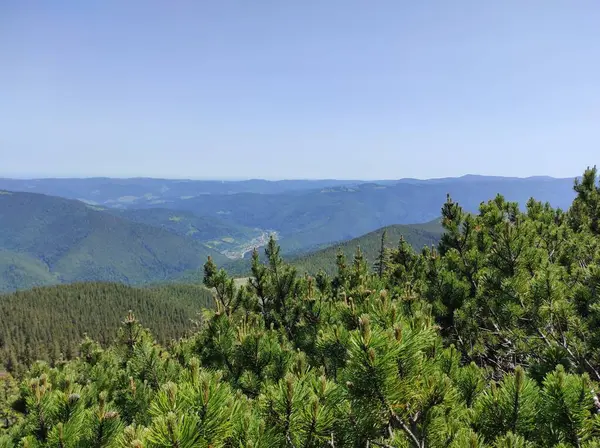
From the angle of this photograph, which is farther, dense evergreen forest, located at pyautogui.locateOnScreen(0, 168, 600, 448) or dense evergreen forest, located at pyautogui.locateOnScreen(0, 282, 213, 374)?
dense evergreen forest, located at pyautogui.locateOnScreen(0, 282, 213, 374)

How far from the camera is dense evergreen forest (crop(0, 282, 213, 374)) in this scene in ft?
355

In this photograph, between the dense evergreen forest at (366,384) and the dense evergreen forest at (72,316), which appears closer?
the dense evergreen forest at (366,384)

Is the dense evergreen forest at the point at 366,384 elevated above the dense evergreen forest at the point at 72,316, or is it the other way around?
the dense evergreen forest at the point at 366,384

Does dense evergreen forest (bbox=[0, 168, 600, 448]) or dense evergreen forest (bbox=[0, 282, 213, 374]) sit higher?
dense evergreen forest (bbox=[0, 168, 600, 448])

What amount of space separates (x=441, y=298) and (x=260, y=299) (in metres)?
6.25

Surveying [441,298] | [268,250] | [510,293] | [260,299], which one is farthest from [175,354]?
[510,293]

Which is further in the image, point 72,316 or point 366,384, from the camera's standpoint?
point 72,316

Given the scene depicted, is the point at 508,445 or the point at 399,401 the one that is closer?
the point at 508,445

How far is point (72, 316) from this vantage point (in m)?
139

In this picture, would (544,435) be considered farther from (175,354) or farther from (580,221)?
(580,221)

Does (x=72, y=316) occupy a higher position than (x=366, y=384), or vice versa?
(x=366, y=384)

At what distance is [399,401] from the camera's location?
2578 millimetres

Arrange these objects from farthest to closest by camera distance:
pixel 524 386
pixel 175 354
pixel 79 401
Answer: pixel 175 354 < pixel 79 401 < pixel 524 386

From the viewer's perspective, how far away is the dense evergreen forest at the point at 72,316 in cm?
10819
